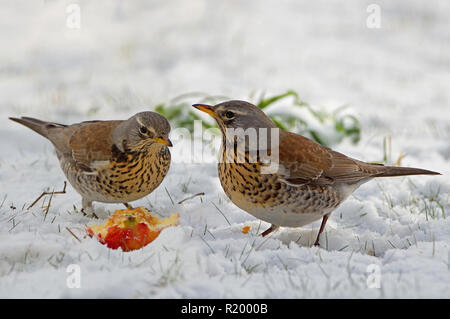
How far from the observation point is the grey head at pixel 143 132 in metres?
4.32

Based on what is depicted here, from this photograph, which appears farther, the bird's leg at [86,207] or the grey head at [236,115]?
the bird's leg at [86,207]

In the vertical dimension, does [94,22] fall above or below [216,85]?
above

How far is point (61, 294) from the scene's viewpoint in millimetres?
2934

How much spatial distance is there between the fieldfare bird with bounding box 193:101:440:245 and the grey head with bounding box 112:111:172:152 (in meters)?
0.33

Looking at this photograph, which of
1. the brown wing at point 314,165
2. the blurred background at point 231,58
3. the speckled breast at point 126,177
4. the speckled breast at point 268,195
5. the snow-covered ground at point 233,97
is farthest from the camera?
the blurred background at point 231,58

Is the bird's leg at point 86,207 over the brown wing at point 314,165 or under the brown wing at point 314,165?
under

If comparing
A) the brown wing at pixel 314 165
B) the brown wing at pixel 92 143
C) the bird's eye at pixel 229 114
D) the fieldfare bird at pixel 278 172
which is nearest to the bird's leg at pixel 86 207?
the brown wing at pixel 92 143

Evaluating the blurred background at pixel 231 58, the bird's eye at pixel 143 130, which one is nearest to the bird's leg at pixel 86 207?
the bird's eye at pixel 143 130

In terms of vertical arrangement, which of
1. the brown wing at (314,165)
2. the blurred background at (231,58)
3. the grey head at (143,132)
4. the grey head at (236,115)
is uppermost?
the blurred background at (231,58)

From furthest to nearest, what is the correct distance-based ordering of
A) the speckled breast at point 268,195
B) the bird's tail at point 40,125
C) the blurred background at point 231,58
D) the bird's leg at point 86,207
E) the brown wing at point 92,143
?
the blurred background at point 231,58 → the bird's tail at point 40,125 → the bird's leg at point 86,207 → the brown wing at point 92,143 → the speckled breast at point 268,195

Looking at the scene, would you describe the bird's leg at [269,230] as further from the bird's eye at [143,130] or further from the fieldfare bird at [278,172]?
the bird's eye at [143,130]
